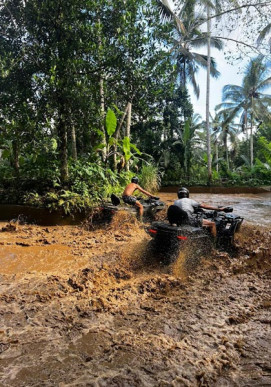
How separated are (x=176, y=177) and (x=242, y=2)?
11.6 metres

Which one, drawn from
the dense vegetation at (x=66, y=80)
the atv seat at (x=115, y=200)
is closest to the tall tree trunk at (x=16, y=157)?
the dense vegetation at (x=66, y=80)

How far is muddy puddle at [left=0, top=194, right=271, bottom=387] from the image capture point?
2182 mm

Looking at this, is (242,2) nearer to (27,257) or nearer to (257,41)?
(257,41)

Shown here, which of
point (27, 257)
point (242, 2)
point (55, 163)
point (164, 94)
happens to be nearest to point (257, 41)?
point (242, 2)

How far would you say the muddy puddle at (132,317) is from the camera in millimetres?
2182

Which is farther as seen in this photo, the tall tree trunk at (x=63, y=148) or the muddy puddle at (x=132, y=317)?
the tall tree trunk at (x=63, y=148)

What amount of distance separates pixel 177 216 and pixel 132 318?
1830 millimetres

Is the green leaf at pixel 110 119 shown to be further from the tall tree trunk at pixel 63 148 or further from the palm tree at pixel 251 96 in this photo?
the palm tree at pixel 251 96

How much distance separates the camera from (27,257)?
5062 mm

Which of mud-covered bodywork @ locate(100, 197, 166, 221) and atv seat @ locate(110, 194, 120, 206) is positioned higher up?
atv seat @ locate(110, 194, 120, 206)

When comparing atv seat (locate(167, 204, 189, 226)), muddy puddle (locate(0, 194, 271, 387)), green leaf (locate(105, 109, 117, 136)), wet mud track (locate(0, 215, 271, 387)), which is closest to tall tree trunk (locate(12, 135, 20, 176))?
green leaf (locate(105, 109, 117, 136))

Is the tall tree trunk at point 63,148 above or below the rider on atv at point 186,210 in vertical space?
above

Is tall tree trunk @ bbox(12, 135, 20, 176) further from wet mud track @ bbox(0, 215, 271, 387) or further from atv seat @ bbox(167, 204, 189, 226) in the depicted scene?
atv seat @ bbox(167, 204, 189, 226)

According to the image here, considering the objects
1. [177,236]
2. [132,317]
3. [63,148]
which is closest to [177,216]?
[177,236]
